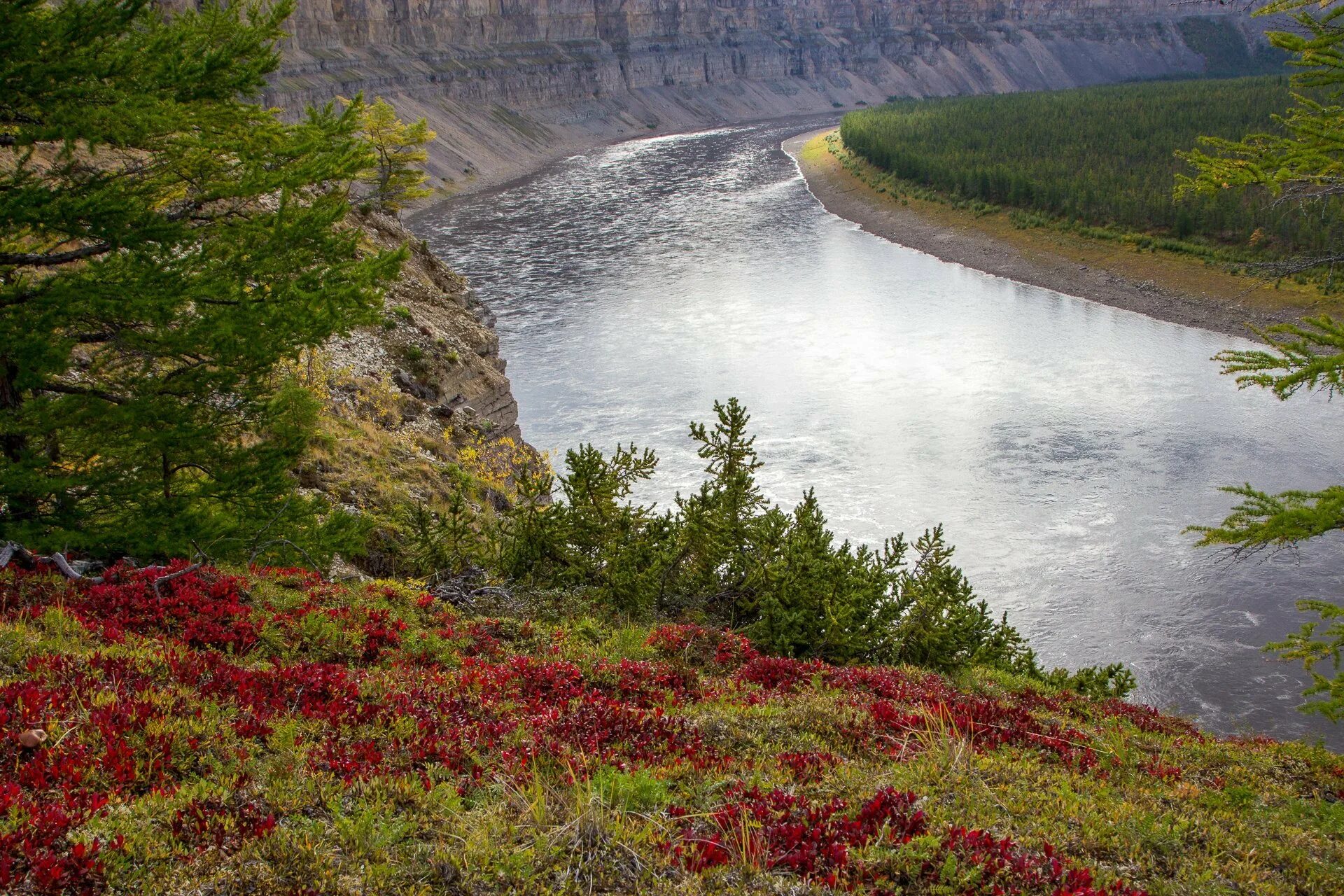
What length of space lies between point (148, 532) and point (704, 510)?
7712mm

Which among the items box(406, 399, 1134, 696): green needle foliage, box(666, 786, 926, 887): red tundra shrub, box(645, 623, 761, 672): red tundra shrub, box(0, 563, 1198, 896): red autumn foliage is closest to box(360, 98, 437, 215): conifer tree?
box(406, 399, 1134, 696): green needle foliage

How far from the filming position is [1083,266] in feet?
209

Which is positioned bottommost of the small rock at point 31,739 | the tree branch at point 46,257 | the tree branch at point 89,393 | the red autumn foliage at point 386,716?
the red autumn foliage at point 386,716

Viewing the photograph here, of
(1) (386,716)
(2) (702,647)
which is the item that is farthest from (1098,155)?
→ (1) (386,716)

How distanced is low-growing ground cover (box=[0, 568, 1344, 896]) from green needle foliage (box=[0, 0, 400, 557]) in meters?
1.90

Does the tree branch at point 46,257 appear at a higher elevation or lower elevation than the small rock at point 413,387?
higher

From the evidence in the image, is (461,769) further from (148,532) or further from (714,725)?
(148,532)

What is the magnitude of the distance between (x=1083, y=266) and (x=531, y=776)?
6500 centimetres

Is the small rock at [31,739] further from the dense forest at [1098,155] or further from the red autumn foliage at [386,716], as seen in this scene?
the dense forest at [1098,155]

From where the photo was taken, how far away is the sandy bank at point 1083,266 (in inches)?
2076

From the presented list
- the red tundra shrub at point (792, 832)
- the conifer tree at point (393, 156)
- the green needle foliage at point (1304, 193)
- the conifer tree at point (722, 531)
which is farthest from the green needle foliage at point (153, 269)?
the conifer tree at point (393, 156)

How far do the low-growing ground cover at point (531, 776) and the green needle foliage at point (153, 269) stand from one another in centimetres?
190

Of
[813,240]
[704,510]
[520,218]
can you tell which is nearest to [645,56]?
[520,218]

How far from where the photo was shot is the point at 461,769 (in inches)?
276
